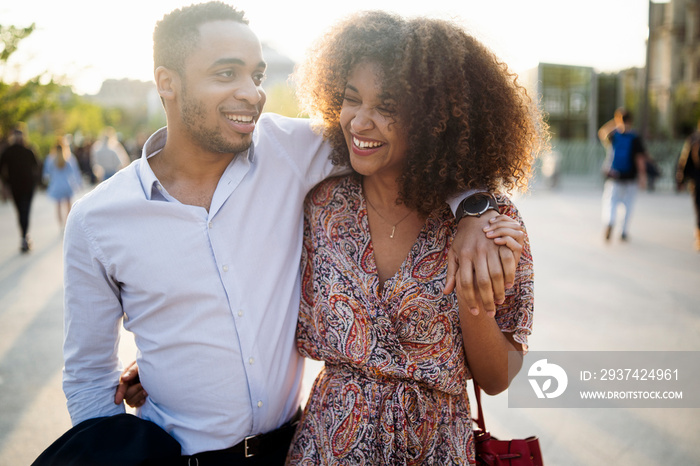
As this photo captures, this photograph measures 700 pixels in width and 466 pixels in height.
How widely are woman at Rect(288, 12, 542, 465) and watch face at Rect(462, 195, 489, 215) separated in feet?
0.29

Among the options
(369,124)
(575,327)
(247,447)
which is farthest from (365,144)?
(575,327)

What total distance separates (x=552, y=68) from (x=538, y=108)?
1619 inches

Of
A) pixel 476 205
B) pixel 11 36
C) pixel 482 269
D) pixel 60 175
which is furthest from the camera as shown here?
pixel 11 36

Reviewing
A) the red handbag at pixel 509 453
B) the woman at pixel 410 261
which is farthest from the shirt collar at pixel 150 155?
the red handbag at pixel 509 453

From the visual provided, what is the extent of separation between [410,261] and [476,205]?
0.30 m

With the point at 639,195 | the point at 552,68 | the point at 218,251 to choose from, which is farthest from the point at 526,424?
the point at 552,68

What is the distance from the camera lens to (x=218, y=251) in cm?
202

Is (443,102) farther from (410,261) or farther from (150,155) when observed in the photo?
(150,155)

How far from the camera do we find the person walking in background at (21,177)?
10031mm

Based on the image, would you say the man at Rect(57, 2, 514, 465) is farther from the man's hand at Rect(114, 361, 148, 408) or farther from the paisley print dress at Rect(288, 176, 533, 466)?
the paisley print dress at Rect(288, 176, 533, 466)

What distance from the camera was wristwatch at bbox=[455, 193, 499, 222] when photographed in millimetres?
1917

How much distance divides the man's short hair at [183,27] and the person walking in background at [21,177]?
358 inches

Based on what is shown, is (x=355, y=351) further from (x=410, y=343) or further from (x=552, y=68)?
(x=552, y=68)

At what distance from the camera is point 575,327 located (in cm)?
553
